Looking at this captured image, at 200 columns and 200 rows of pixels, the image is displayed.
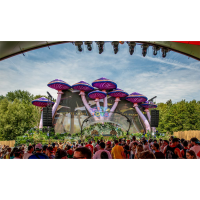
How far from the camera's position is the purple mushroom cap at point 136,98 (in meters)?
22.0

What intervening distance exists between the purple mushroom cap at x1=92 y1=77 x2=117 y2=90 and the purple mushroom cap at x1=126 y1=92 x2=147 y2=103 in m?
2.70

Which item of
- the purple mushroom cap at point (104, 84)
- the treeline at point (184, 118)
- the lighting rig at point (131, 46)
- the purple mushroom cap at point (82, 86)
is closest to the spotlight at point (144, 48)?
the lighting rig at point (131, 46)

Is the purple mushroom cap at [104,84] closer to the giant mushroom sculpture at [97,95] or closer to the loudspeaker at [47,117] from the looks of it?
the giant mushroom sculpture at [97,95]

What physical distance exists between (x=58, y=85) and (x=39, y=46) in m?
15.9

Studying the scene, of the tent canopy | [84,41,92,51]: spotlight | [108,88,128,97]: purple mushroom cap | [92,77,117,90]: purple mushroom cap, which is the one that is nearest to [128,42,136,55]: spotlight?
the tent canopy

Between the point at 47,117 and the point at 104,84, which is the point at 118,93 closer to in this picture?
the point at 104,84

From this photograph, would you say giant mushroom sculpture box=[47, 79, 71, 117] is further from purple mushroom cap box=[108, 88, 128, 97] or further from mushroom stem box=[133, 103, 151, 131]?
mushroom stem box=[133, 103, 151, 131]

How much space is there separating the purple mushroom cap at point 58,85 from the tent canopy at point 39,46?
1558 centimetres
